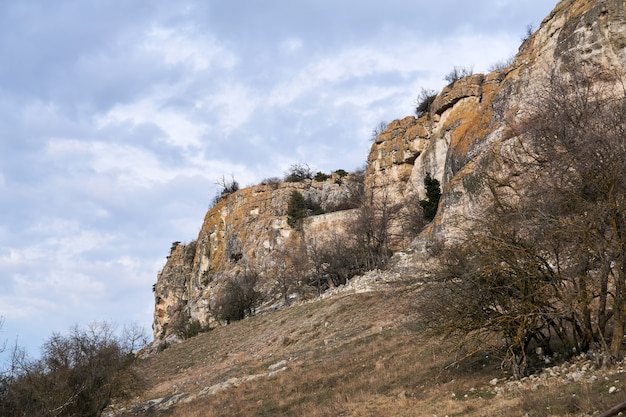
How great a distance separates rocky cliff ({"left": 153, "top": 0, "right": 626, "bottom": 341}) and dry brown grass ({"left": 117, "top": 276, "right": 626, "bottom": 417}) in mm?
4917

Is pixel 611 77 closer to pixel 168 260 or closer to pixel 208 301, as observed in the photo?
pixel 208 301

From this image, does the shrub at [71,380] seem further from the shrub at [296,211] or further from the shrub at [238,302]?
the shrub at [296,211]

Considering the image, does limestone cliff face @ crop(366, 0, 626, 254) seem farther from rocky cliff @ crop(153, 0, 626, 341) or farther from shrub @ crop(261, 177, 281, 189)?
shrub @ crop(261, 177, 281, 189)

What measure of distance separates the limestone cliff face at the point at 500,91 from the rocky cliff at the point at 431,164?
8 cm

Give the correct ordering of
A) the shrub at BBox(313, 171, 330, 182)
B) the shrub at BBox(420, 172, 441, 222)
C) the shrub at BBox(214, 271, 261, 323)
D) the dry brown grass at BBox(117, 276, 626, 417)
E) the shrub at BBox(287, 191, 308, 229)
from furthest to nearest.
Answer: the shrub at BBox(313, 171, 330, 182) < the shrub at BBox(287, 191, 308, 229) < the shrub at BBox(214, 271, 261, 323) < the shrub at BBox(420, 172, 441, 222) < the dry brown grass at BBox(117, 276, 626, 417)

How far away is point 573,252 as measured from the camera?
11.6 meters

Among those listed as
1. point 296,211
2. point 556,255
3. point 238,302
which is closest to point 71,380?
point 556,255

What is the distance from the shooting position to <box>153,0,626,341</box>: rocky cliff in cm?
3238

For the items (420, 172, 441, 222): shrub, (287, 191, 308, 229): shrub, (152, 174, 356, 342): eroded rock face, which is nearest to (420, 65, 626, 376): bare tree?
(420, 172, 441, 222): shrub

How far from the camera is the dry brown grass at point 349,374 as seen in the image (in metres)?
11.1

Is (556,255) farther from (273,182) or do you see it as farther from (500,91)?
(273,182)

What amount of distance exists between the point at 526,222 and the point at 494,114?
1132 inches

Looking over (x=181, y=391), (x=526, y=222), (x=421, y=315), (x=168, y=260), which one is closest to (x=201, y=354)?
(x=181, y=391)

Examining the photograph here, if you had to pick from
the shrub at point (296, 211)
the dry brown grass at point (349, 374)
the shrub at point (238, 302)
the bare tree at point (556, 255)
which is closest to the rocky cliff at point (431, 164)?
the shrub at point (296, 211)
